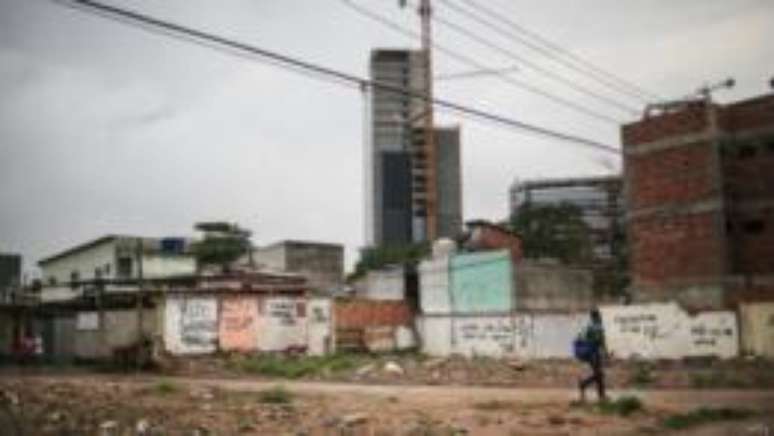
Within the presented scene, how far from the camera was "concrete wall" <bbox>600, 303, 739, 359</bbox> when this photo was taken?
33062mm

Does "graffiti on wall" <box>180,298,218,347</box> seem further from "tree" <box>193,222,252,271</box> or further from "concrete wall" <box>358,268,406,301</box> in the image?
"tree" <box>193,222,252,271</box>

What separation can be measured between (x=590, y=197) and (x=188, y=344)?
7279 centimetres

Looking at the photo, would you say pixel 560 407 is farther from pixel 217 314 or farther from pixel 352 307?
pixel 352 307

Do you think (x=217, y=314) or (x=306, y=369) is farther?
(x=217, y=314)

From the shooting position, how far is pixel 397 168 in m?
153

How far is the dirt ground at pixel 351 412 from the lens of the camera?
49.0ft

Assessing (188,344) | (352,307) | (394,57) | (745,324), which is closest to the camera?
(745,324)

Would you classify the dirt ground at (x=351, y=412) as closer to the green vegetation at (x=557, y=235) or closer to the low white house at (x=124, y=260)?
the low white house at (x=124, y=260)

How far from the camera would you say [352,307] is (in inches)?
1777

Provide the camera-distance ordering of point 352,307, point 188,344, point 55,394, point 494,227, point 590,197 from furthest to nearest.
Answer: point 590,197
point 494,227
point 352,307
point 188,344
point 55,394

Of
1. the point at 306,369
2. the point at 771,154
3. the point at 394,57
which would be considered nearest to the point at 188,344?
the point at 306,369

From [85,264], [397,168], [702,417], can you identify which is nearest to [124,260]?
[85,264]

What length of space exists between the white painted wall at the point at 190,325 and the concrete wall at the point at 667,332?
627 inches

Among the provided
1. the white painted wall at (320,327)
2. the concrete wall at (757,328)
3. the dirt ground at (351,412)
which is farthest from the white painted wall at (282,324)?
the concrete wall at (757,328)
